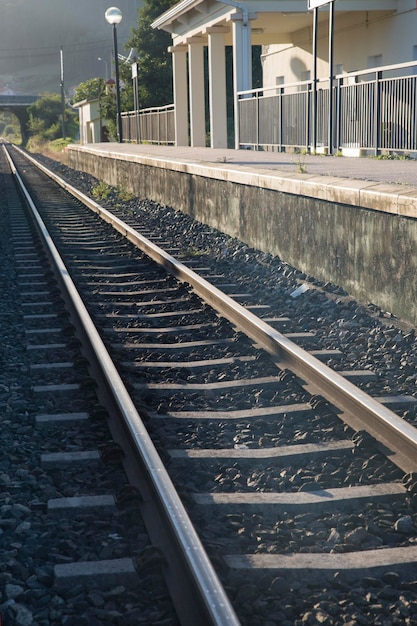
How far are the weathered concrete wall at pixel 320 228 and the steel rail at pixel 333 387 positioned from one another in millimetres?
1131

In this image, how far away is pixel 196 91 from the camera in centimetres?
2853

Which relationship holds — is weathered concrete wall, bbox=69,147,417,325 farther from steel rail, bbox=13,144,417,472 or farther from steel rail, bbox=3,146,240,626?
steel rail, bbox=3,146,240,626

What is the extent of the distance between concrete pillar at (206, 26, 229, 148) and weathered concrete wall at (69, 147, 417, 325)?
11323 millimetres

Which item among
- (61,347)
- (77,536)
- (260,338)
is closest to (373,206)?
(260,338)

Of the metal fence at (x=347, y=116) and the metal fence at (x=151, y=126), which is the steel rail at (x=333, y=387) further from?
the metal fence at (x=151, y=126)

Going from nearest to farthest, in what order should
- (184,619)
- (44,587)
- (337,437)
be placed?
(184,619)
(44,587)
(337,437)

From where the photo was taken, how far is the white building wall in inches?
814

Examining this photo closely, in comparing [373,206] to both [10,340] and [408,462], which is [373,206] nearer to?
[10,340]

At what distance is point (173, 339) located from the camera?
280 inches

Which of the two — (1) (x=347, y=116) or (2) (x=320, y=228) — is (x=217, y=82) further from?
(2) (x=320, y=228)

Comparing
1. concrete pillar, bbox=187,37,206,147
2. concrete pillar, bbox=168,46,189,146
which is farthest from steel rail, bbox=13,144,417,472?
concrete pillar, bbox=168,46,189,146

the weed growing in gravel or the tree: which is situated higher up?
the tree

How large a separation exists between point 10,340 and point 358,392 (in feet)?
10.4

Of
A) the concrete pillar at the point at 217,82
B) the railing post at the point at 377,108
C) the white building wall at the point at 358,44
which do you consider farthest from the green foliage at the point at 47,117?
the railing post at the point at 377,108
